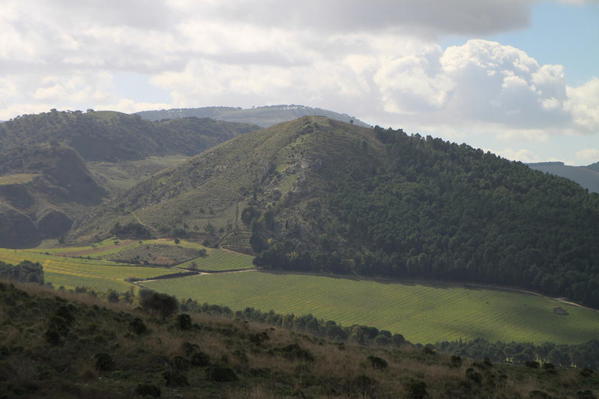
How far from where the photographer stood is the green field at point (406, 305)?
152 m

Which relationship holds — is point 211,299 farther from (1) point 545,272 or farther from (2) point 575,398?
(2) point 575,398

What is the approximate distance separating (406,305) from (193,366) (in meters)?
145

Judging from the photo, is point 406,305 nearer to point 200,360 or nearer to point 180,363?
point 200,360

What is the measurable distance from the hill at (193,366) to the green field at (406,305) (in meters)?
104

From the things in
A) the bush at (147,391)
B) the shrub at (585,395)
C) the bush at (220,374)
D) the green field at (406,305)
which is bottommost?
the green field at (406,305)

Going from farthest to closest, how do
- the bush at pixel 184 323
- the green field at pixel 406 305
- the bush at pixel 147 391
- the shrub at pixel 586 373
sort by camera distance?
1. the green field at pixel 406 305
2. the shrub at pixel 586 373
3. the bush at pixel 184 323
4. the bush at pixel 147 391

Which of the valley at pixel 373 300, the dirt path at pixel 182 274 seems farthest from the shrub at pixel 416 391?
the dirt path at pixel 182 274

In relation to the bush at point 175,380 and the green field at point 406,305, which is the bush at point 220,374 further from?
the green field at point 406,305

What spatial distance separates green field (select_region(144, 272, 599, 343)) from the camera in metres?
152

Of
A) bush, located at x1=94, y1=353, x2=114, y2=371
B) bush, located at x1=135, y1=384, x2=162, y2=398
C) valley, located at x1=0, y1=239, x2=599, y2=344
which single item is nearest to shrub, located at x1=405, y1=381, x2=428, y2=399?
bush, located at x1=135, y1=384, x2=162, y2=398

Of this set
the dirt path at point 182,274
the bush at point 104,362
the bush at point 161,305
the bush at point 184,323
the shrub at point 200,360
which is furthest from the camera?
the dirt path at point 182,274

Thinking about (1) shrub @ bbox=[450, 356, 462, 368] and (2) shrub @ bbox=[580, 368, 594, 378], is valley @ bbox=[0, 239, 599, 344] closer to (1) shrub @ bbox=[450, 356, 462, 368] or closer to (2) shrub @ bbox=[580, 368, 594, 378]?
(2) shrub @ bbox=[580, 368, 594, 378]

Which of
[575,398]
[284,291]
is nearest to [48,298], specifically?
[575,398]

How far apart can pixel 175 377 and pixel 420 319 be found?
13782cm
